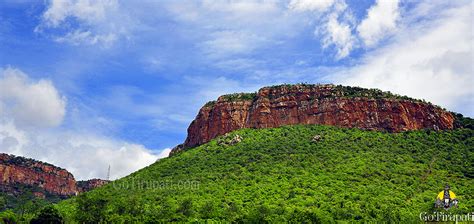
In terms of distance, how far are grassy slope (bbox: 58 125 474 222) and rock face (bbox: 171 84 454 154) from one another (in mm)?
5393

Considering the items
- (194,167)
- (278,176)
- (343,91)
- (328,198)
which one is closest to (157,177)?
(194,167)

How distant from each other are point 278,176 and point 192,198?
70.4 feet

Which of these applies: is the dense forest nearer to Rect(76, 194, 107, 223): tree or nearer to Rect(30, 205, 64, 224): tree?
Rect(76, 194, 107, 223): tree

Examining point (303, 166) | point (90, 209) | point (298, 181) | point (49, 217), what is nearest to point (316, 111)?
point (303, 166)

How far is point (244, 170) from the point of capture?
380 feet

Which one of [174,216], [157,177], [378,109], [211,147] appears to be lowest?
[174,216]

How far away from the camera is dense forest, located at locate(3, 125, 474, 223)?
89.4 meters

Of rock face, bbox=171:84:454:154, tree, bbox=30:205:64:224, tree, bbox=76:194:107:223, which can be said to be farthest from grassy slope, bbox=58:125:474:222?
rock face, bbox=171:84:454:154

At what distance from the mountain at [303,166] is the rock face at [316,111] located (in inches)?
12.5

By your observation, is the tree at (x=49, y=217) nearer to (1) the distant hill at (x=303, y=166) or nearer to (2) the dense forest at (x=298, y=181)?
(1) the distant hill at (x=303, y=166)

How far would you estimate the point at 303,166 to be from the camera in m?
115

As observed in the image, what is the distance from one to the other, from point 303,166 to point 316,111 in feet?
Result: 121

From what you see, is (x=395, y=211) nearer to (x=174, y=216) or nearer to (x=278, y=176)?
(x=278, y=176)

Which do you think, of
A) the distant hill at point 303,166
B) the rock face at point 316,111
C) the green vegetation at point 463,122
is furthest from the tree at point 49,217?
the green vegetation at point 463,122
